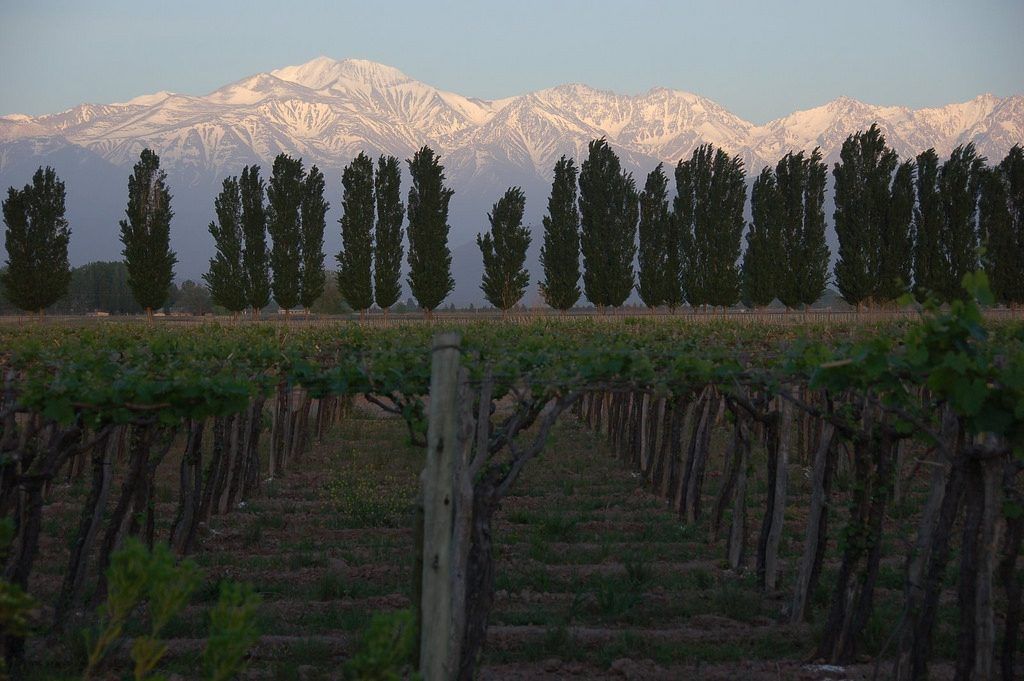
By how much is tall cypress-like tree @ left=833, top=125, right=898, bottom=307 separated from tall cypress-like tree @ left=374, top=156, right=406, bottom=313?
61.3ft

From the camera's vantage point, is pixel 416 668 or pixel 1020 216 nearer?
pixel 416 668

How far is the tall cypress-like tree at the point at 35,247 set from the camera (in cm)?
4150

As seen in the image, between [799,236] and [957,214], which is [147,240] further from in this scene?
[957,214]

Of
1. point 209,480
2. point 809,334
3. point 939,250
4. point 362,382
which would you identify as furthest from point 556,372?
point 939,250

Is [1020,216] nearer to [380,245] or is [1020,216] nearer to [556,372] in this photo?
[380,245]

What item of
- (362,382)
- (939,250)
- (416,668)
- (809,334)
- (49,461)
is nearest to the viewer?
(416,668)

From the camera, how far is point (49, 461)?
5.88m

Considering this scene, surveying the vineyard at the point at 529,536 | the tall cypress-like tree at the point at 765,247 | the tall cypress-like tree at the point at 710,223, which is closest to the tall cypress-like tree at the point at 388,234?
the tall cypress-like tree at the point at 710,223

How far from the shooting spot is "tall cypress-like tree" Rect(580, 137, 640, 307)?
132 ft

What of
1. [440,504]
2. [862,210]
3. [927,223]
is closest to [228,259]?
[862,210]

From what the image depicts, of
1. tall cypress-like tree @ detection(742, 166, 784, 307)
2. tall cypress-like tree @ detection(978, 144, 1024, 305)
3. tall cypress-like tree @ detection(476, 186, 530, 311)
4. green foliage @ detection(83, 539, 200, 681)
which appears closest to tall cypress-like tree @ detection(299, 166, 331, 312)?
tall cypress-like tree @ detection(476, 186, 530, 311)

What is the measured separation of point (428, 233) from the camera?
39312 mm

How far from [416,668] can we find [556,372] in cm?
216

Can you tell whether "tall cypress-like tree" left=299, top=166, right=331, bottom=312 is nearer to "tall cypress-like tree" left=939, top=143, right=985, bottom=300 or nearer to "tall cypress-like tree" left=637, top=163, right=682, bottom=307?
"tall cypress-like tree" left=637, top=163, right=682, bottom=307
